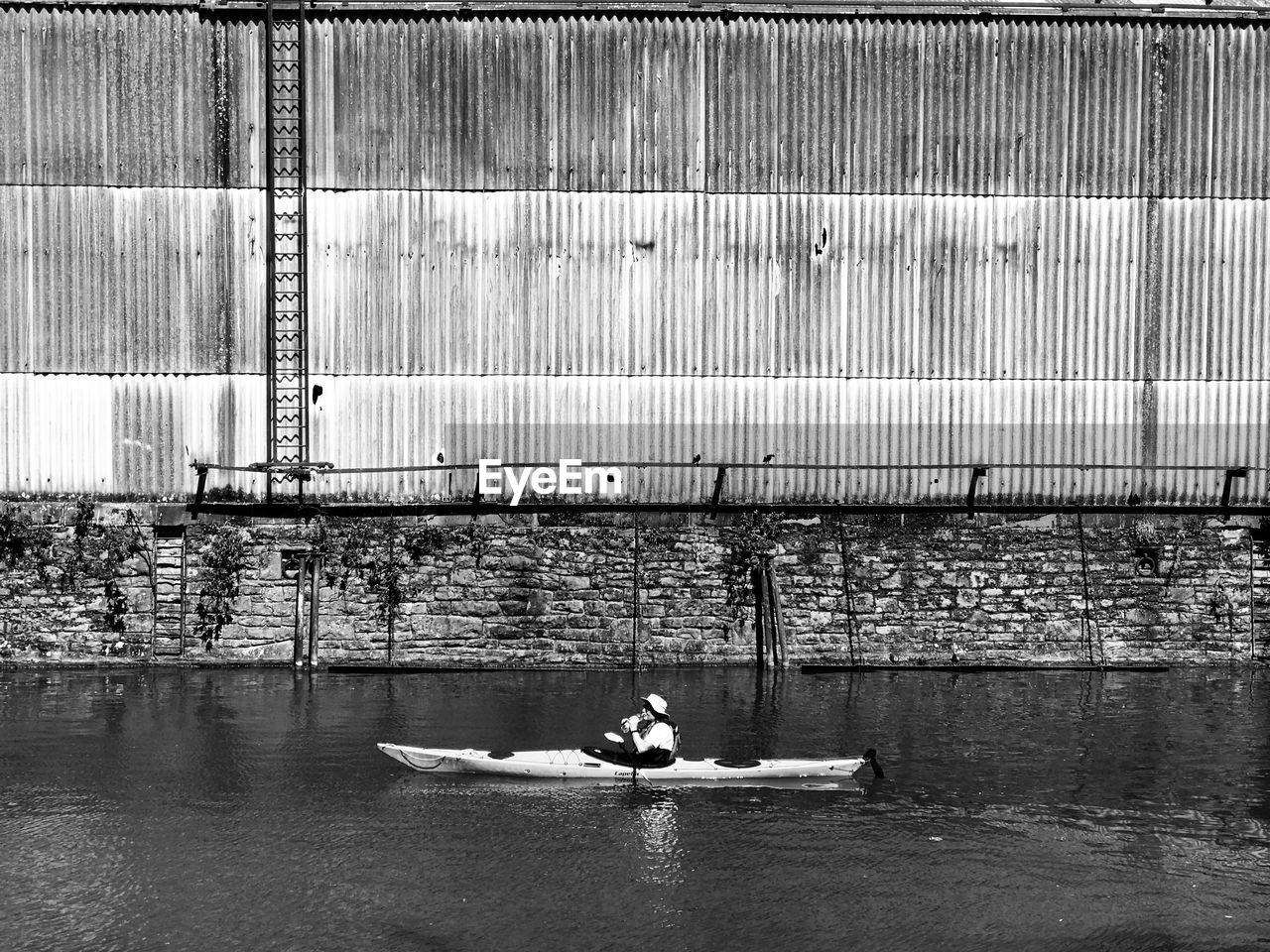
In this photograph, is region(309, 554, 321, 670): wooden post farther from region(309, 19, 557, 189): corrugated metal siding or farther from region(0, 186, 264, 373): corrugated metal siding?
region(309, 19, 557, 189): corrugated metal siding

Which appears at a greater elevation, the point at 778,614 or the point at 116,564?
the point at 116,564

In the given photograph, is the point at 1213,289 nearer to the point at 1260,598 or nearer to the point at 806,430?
the point at 1260,598

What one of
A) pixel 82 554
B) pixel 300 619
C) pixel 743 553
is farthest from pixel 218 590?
pixel 743 553

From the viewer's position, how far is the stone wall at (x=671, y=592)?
87.9 ft

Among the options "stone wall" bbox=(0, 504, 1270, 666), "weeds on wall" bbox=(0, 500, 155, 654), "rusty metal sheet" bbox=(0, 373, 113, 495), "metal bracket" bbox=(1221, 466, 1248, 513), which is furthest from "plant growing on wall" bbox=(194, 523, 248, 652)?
"metal bracket" bbox=(1221, 466, 1248, 513)

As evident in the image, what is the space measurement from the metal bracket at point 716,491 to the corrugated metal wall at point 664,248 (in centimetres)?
44

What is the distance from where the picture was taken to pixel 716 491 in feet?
90.8

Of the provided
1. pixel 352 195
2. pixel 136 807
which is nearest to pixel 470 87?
pixel 352 195

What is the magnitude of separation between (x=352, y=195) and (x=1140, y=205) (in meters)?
15.3

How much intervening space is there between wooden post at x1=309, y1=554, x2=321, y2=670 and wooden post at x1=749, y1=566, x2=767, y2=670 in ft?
26.8

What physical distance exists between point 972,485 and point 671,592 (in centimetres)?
606

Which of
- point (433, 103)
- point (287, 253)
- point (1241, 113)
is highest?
point (433, 103)

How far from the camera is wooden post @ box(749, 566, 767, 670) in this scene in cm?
2709

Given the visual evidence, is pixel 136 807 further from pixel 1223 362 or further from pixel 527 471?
pixel 1223 362
